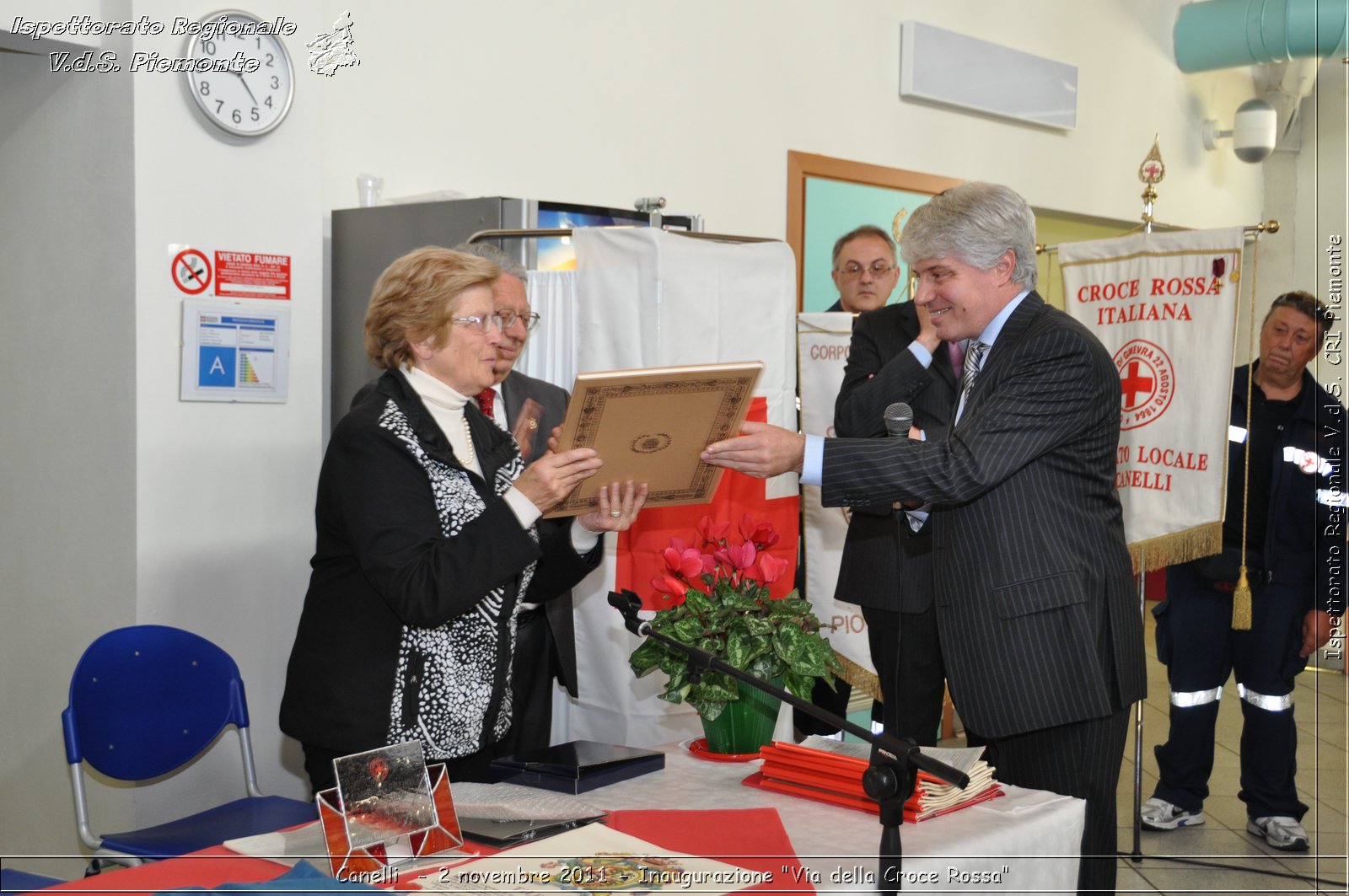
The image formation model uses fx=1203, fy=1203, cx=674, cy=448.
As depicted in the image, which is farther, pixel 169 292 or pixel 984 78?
pixel 984 78

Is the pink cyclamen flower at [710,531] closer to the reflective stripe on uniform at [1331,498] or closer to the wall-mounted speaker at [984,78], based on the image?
the reflective stripe on uniform at [1331,498]

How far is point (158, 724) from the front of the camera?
2.80 metres

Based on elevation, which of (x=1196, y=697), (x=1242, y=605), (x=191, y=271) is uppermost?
(x=191, y=271)

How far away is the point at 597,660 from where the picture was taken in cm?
336

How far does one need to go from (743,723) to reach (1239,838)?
2853mm

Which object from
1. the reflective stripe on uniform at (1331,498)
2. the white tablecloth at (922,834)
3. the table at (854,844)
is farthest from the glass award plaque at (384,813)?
the reflective stripe on uniform at (1331,498)

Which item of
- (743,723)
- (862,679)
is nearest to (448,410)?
(743,723)

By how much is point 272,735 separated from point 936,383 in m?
2.05

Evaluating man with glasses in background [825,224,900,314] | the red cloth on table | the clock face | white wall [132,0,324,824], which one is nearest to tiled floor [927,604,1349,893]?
the red cloth on table

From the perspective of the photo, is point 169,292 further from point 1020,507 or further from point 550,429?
point 1020,507

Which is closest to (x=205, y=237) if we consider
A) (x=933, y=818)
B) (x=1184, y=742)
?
(x=933, y=818)

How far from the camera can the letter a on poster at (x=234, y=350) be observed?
3.12 meters

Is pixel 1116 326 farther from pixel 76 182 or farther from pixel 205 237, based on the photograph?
pixel 76 182

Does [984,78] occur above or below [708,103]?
above
